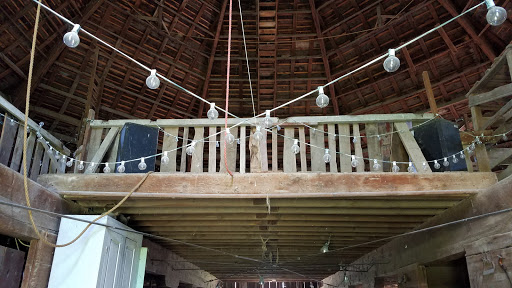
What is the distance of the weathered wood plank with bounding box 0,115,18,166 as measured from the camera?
426cm

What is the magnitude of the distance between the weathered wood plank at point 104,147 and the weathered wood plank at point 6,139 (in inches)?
35.5

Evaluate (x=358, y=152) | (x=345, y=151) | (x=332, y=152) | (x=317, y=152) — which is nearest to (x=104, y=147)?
(x=317, y=152)

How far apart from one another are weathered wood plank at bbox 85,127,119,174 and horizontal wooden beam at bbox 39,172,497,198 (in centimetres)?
36

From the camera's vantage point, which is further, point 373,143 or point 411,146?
point 373,143

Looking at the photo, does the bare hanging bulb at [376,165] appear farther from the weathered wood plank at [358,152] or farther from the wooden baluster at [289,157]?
the wooden baluster at [289,157]

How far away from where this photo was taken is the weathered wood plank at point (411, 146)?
486 centimetres

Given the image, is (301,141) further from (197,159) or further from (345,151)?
(197,159)

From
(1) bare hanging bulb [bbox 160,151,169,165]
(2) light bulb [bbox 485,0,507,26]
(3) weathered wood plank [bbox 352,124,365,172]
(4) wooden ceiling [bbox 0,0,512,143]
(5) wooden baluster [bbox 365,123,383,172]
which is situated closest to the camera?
(2) light bulb [bbox 485,0,507,26]

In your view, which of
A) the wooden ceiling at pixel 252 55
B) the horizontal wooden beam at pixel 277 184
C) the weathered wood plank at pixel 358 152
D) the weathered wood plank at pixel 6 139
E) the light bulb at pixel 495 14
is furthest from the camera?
the wooden ceiling at pixel 252 55

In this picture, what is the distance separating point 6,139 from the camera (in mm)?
4355

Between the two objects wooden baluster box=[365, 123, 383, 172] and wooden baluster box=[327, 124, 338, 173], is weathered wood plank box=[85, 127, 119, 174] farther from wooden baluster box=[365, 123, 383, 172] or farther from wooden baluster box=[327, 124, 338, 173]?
wooden baluster box=[365, 123, 383, 172]

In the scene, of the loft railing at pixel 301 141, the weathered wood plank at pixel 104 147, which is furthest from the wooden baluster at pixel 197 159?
the weathered wood plank at pixel 104 147

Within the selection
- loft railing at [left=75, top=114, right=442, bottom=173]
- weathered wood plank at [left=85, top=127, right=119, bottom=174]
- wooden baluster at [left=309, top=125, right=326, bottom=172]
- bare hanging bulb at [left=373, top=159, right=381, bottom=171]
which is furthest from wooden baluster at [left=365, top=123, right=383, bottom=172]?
weathered wood plank at [left=85, top=127, right=119, bottom=174]

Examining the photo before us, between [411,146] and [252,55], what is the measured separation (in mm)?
8017
